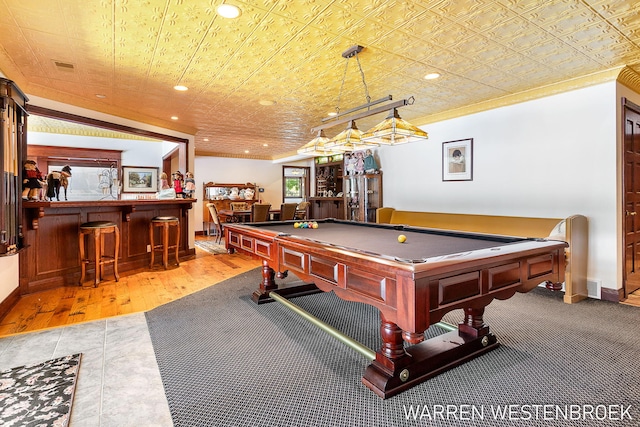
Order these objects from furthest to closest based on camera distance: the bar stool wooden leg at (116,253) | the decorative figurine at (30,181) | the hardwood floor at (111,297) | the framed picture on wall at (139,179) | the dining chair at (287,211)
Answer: the framed picture on wall at (139,179) → the dining chair at (287,211) → the bar stool wooden leg at (116,253) → the decorative figurine at (30,181) → the hardwood floor at (111,297)

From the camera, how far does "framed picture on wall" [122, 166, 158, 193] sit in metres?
7.91

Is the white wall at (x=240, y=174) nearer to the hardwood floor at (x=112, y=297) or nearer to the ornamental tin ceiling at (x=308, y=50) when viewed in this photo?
the ornamental tin ceiling at (x=308, y=50)

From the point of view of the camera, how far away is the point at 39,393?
185 centimetres

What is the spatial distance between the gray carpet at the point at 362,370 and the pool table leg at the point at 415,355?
0.05 m

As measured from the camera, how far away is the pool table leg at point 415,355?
1865 mm

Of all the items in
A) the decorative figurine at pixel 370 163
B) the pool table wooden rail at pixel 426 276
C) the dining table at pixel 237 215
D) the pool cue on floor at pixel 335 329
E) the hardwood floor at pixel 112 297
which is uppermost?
the decorative figurine at pixel 370 163

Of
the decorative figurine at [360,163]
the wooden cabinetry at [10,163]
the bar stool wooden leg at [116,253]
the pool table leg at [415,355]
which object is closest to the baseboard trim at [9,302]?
the wooden cabinetry at [10,163]

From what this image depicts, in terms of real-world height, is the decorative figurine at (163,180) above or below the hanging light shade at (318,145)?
below

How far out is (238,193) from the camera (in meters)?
10.4

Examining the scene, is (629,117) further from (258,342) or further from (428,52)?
(258,342)

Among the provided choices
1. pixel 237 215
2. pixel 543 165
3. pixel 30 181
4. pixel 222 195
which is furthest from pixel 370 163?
pixel 222 195

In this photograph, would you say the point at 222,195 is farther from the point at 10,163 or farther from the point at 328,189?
the point at 10,163

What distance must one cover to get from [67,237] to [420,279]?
451 cm

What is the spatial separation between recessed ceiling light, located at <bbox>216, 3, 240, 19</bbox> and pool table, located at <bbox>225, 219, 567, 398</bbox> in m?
1.69
